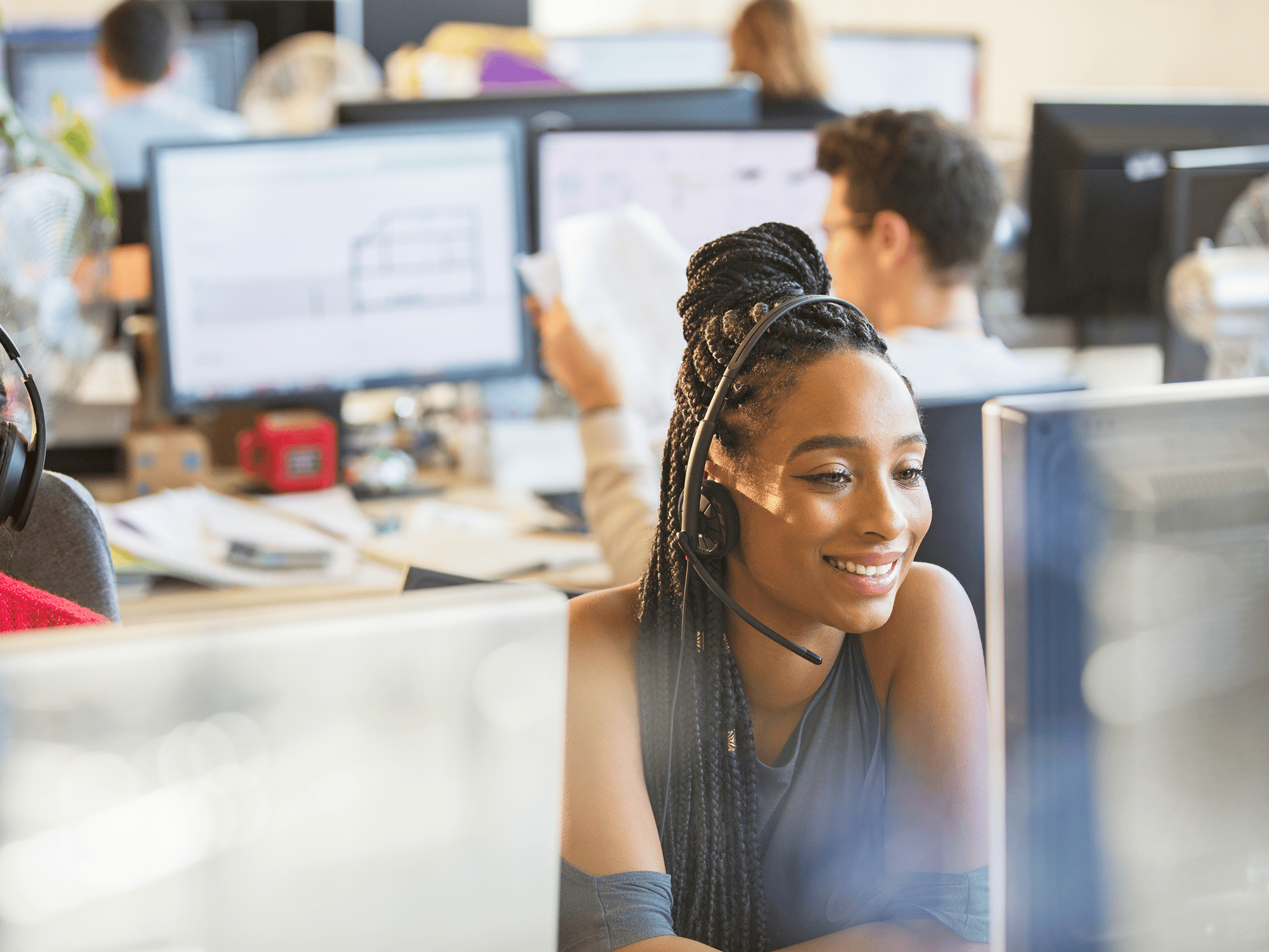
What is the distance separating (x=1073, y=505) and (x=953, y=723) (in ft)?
0.78

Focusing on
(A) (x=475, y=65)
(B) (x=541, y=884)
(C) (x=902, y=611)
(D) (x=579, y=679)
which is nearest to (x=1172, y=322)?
(C) (x=902, y=611)

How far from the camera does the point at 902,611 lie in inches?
28.9

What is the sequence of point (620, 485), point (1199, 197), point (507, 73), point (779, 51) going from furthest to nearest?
point (507, 73)
point (779, 51)
point (1199, 197)
point (620, 485)

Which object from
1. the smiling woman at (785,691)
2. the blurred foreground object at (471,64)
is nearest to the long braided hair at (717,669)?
the smiling woman at (785,691)

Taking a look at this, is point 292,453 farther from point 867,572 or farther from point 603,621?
point 867,572

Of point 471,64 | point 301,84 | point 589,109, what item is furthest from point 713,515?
point 301,84

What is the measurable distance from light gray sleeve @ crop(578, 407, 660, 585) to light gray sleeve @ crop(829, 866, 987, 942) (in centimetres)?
52

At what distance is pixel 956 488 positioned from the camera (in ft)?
3.09

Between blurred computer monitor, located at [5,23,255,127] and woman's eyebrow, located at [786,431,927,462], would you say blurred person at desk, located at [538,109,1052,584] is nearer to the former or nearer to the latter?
woman's eyebrow, located at [786,431,927,462]

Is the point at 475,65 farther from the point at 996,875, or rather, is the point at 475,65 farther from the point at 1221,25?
the point at 996,875

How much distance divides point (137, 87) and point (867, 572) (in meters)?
3.16

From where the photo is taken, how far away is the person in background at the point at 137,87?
3.24 metres

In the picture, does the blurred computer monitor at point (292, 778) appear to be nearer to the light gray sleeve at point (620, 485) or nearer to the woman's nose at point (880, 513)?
the woman's nose at point (880, 513)

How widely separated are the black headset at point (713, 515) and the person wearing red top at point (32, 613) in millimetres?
335
